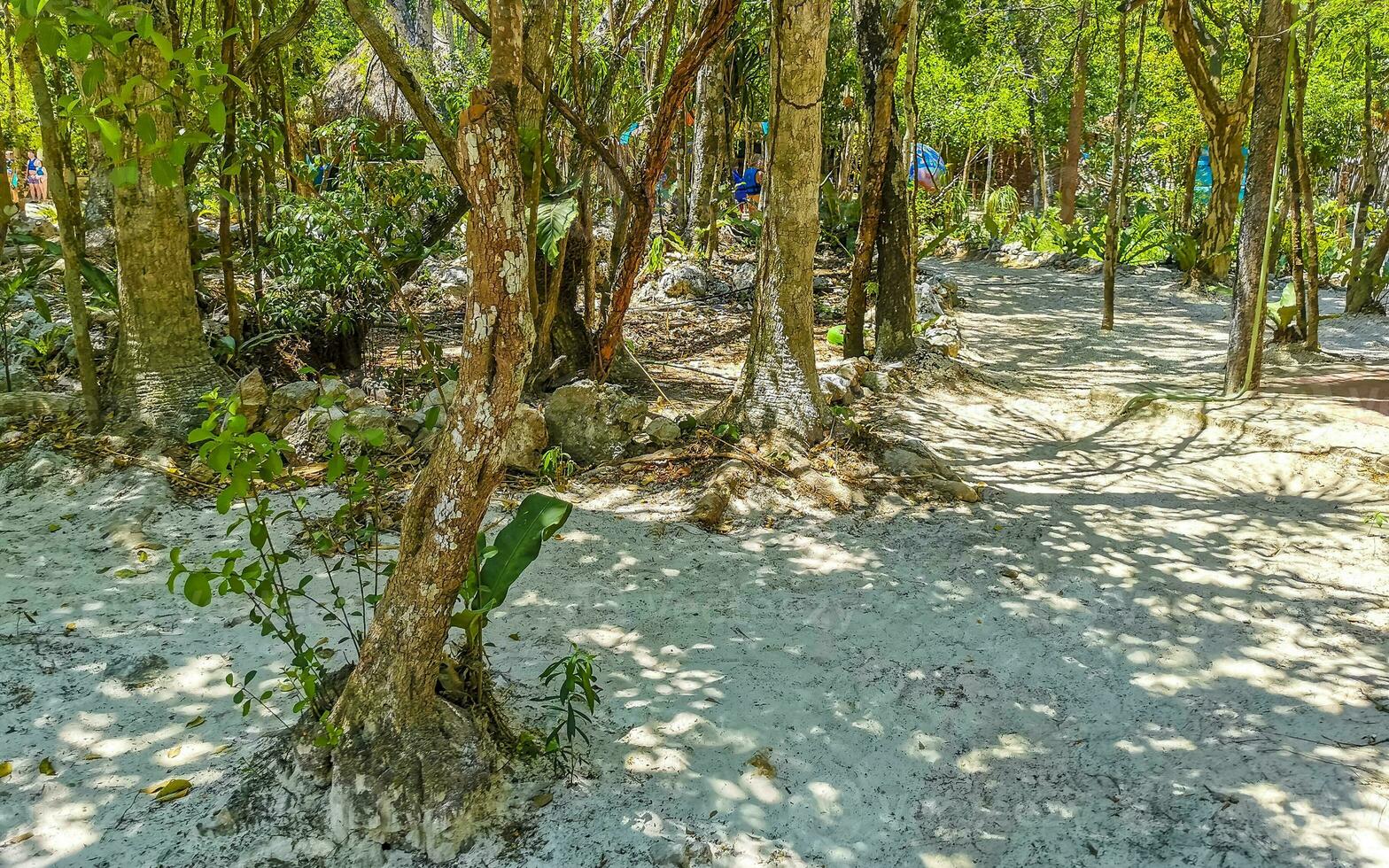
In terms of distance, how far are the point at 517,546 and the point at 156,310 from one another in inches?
137

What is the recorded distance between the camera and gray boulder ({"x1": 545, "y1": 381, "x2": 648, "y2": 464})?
5.00m

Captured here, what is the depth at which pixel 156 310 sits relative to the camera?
4.92m

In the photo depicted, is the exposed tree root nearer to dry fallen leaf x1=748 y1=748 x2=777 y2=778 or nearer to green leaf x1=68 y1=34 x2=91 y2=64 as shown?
dry fallen leaf x1=748 y1=748 x2=777 y2=778

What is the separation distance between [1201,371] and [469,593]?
6815 mm

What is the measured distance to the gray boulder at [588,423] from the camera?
16.4 feet

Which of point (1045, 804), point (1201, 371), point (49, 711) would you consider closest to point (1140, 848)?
point (1045, 804)

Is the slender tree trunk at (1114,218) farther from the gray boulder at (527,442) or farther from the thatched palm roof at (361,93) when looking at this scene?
the thatched palm roof at (361,93)

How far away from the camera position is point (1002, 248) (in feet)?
48.9

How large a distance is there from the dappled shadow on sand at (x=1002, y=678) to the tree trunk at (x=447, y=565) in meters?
0.36

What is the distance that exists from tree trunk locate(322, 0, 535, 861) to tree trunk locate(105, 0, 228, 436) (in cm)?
311

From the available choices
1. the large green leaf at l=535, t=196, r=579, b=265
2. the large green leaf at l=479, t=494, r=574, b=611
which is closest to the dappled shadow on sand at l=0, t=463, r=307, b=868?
the large green leaf at l=479, t=494, r=574, b=611

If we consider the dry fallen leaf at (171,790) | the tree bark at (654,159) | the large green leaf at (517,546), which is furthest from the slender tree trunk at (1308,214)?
the dry fallen leaf at (171,790)

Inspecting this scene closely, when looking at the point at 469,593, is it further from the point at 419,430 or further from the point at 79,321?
the point at 79,321

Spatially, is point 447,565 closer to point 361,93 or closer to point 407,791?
point 407,791
